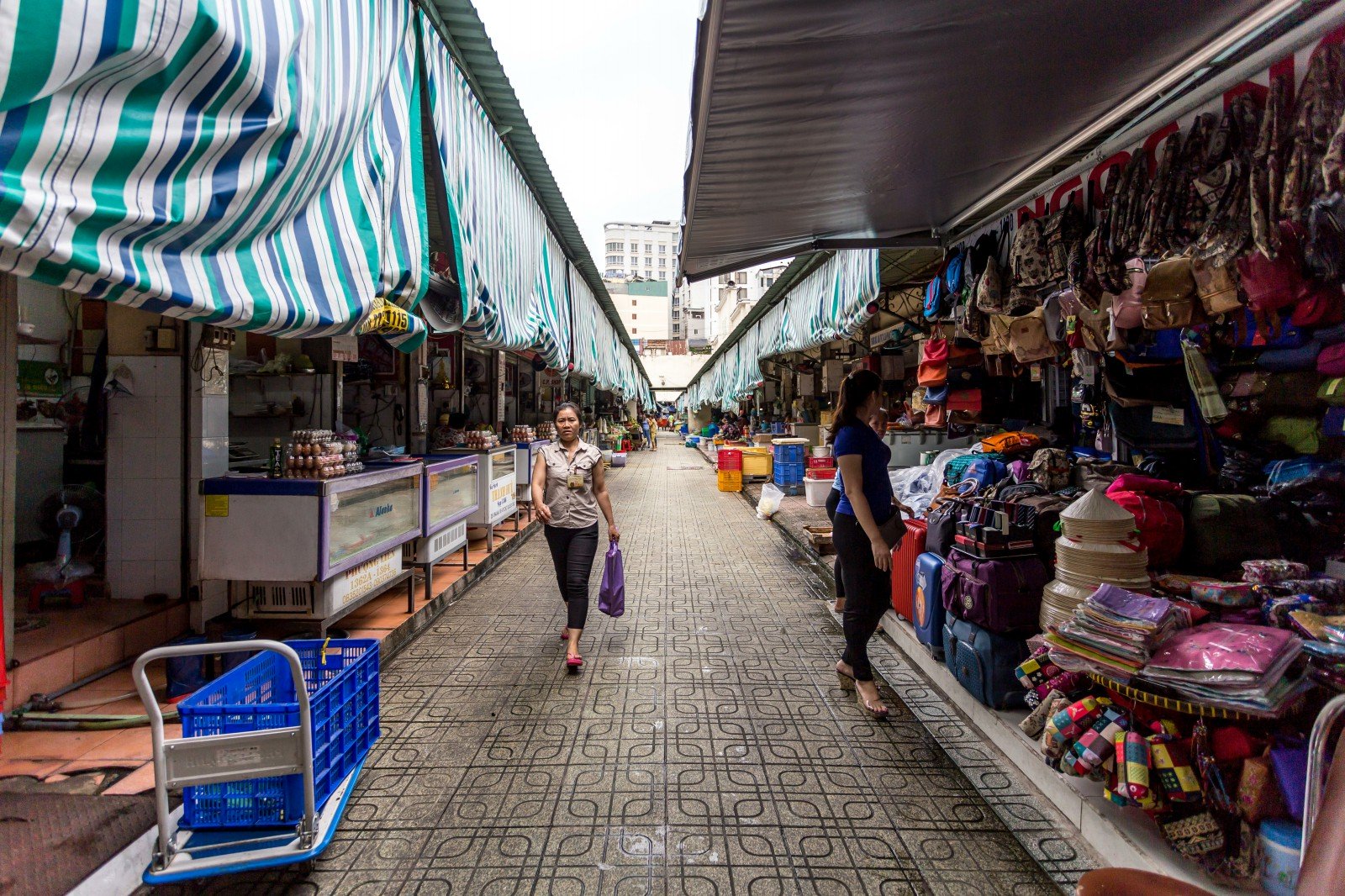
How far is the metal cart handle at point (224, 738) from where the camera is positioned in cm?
216

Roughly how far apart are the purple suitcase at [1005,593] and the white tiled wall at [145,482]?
17.0 ft

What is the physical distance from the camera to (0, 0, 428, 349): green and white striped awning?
1574mm

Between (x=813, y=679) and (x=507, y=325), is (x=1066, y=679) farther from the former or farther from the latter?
(x=507, y=325)

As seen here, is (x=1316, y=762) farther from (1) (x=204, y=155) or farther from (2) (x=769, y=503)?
(2) (x=769, y=503)

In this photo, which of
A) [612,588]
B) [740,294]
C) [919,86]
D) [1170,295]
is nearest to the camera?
[919,86]

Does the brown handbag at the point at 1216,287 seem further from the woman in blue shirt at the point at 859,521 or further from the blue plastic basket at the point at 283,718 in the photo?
the blue plastic basket at the point at 283,718

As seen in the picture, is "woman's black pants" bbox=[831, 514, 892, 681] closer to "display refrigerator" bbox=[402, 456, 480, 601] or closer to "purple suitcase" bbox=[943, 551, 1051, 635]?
"purple suitcase" bbox=[943, 551, 1051, 635]

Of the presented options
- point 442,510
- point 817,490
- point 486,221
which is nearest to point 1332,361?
point 486,221

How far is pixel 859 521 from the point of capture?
140 inches

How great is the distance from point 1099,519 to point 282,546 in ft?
15.4

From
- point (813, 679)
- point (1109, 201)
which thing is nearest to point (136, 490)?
point (813, 679)

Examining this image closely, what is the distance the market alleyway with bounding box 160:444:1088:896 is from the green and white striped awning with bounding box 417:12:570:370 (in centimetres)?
262

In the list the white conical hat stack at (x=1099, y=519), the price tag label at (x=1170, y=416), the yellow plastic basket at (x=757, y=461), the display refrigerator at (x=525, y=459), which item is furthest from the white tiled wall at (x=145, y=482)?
the yellow plastic basket at (x=757, y=461)

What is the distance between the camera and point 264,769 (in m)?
2.27
